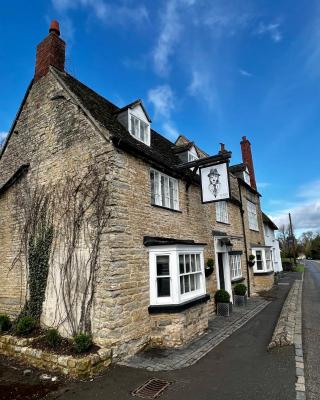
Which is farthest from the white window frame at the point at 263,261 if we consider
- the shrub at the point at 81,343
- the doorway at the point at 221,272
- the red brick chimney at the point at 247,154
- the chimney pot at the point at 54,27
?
the chimney pot at the point at 54,27

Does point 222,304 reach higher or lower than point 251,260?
lower

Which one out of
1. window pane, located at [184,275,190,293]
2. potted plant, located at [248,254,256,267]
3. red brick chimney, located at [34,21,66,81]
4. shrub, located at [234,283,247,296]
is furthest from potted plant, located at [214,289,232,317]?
red brick chimney, located at [34,21,66,81]

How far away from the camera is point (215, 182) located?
10.9m

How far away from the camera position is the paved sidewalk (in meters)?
7.12

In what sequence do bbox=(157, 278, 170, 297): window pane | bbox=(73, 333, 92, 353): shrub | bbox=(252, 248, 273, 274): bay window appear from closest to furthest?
bbox=(73, 333, 92, 353): shrub, bbox=(157, 278, 170, 297): window pane, bbox=(252, 248, 273, 274): bay window

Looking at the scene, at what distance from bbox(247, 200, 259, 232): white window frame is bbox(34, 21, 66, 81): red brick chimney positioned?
1553cm

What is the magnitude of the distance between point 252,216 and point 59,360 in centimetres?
1779

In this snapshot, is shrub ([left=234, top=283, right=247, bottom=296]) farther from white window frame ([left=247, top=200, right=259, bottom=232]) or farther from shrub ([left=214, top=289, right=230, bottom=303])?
white window frame ([left=247, top=200, right=259, bottom=232])

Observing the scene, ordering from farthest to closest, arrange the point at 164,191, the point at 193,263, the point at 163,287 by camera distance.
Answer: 1. the point at 164,191
2. the point at 193,263
3. the point at 163,287

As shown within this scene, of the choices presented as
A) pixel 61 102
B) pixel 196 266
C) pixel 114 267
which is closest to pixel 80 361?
pixel 114 267

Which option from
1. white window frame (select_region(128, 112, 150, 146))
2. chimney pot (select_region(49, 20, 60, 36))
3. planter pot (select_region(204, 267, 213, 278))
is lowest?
planter pot (select_region(204, 267, 213, 278))

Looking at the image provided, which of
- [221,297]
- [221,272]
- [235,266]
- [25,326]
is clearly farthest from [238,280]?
[25,326]

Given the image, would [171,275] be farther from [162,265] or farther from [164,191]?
[164,191]

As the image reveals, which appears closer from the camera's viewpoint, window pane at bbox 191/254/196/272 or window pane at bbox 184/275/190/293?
window pane at bbox 184/275/190/293
